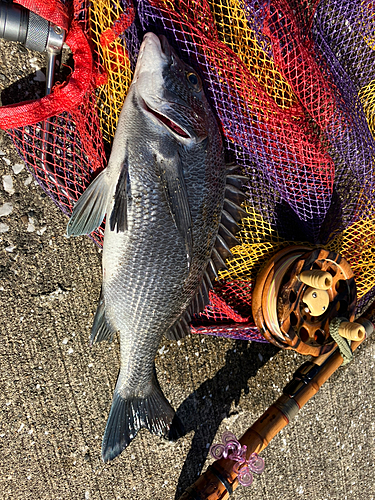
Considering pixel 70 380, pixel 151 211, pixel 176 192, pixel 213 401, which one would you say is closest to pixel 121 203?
pixel 151 211

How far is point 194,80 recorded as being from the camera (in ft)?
5.15

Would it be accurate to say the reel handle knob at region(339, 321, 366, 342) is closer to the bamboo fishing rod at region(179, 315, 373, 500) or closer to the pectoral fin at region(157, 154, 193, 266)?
the bamboo fishing rod at region(179, 315, 373, 500)

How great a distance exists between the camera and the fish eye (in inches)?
61.2

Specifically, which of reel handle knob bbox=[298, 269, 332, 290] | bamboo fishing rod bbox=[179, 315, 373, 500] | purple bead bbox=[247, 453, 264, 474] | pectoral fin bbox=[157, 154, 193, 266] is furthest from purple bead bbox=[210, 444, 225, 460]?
pectoral fin bbox=[157, 154, 193, 266]

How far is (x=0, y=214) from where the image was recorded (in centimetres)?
187

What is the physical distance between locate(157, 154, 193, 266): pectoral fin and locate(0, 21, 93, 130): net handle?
52 cm

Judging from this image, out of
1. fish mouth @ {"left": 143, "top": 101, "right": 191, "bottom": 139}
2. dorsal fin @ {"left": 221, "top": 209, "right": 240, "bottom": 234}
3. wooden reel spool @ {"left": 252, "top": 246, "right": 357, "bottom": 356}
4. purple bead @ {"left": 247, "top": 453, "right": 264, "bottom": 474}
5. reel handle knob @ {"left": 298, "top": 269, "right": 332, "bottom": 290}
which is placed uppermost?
fish mouth @ {"left": 143, "top": 101, "right": 191, "bottom": 139}

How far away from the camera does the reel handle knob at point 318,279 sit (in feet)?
5.43

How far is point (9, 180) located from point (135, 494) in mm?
2006

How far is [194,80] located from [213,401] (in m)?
1.98

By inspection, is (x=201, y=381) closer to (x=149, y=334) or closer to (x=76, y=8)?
(x=149, y=334)

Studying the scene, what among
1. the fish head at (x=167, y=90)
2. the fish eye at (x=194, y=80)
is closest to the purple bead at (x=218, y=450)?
the fish head at (x=167, y=90)

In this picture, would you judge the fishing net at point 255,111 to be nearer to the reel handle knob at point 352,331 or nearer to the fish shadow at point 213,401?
the fish shadow at point 213,401

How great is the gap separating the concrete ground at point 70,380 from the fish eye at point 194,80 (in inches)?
34.2
